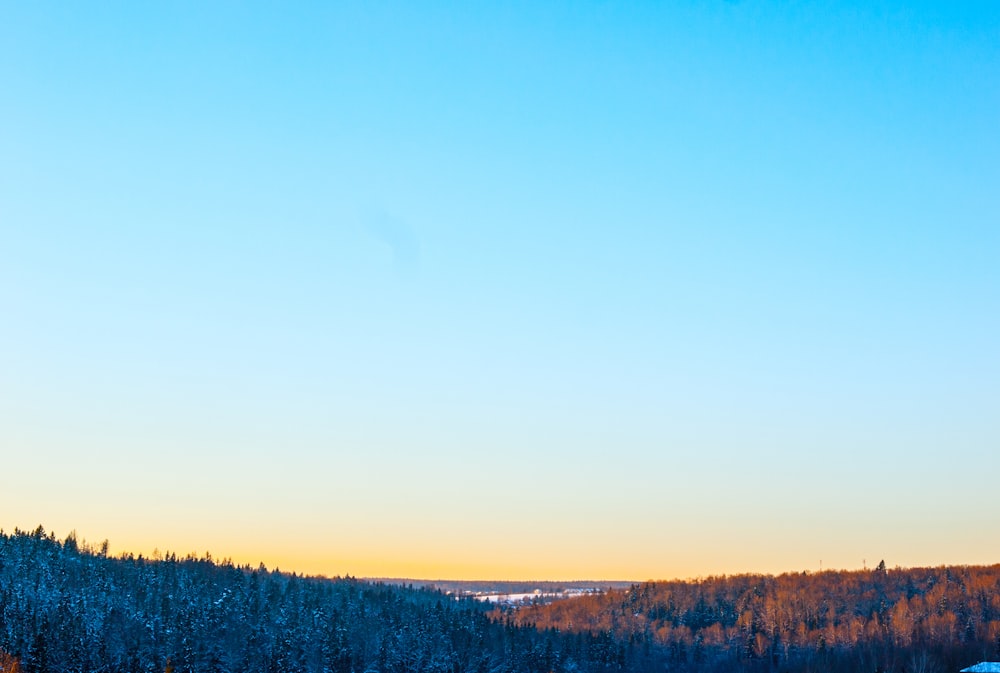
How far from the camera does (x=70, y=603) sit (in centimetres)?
19138

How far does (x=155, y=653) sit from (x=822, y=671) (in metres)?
118

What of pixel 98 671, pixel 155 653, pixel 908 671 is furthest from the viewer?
pixel 908 671

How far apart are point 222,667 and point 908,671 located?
12018cm

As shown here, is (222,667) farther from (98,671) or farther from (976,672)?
(976,672)

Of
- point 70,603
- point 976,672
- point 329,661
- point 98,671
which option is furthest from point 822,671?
point 70,603

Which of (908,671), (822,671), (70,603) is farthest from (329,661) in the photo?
(908,671)

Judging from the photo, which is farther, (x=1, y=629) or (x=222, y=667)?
(x=222, y=667)

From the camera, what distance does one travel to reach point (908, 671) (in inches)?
7480

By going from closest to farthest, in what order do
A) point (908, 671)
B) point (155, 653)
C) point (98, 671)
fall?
point (98, 671), point (155, 653), point (908, 671)

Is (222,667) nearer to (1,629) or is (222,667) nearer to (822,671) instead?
(1,629)

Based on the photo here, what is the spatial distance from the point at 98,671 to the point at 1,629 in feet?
56.0

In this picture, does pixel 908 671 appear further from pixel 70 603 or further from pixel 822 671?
pixel 70 603

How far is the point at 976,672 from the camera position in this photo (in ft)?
530

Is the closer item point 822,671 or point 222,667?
point 222,667
